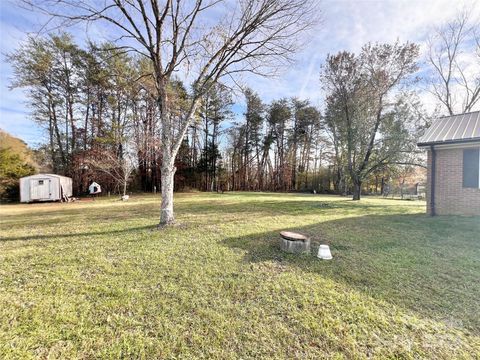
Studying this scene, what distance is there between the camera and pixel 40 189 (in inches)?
534

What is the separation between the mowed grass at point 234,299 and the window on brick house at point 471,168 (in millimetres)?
2999

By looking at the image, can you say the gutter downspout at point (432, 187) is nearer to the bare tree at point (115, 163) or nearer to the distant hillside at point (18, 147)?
the bare tree at point (115, 163)

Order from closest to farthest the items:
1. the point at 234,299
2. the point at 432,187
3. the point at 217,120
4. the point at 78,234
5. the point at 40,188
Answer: the point at 234,299, the point at 78,234, the point at 432,187, the point at 40,188, the point at 217,120

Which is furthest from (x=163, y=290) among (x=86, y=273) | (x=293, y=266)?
(x=293, y=266)

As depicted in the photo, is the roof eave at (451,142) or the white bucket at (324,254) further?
the roof eave at (451,142)

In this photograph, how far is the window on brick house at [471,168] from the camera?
626cm

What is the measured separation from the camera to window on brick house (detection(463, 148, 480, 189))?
626 centimetres

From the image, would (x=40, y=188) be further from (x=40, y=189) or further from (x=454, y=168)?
(x=454, y=168)

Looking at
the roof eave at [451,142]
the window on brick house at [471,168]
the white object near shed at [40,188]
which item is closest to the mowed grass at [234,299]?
the window on brick house at [471,168]

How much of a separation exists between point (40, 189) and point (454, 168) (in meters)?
20.8

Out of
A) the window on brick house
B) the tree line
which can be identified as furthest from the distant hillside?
the window on brick house

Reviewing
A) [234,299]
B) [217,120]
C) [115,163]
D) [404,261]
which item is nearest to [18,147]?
[115,163]

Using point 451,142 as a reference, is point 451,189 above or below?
below

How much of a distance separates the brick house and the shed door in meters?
19.7
